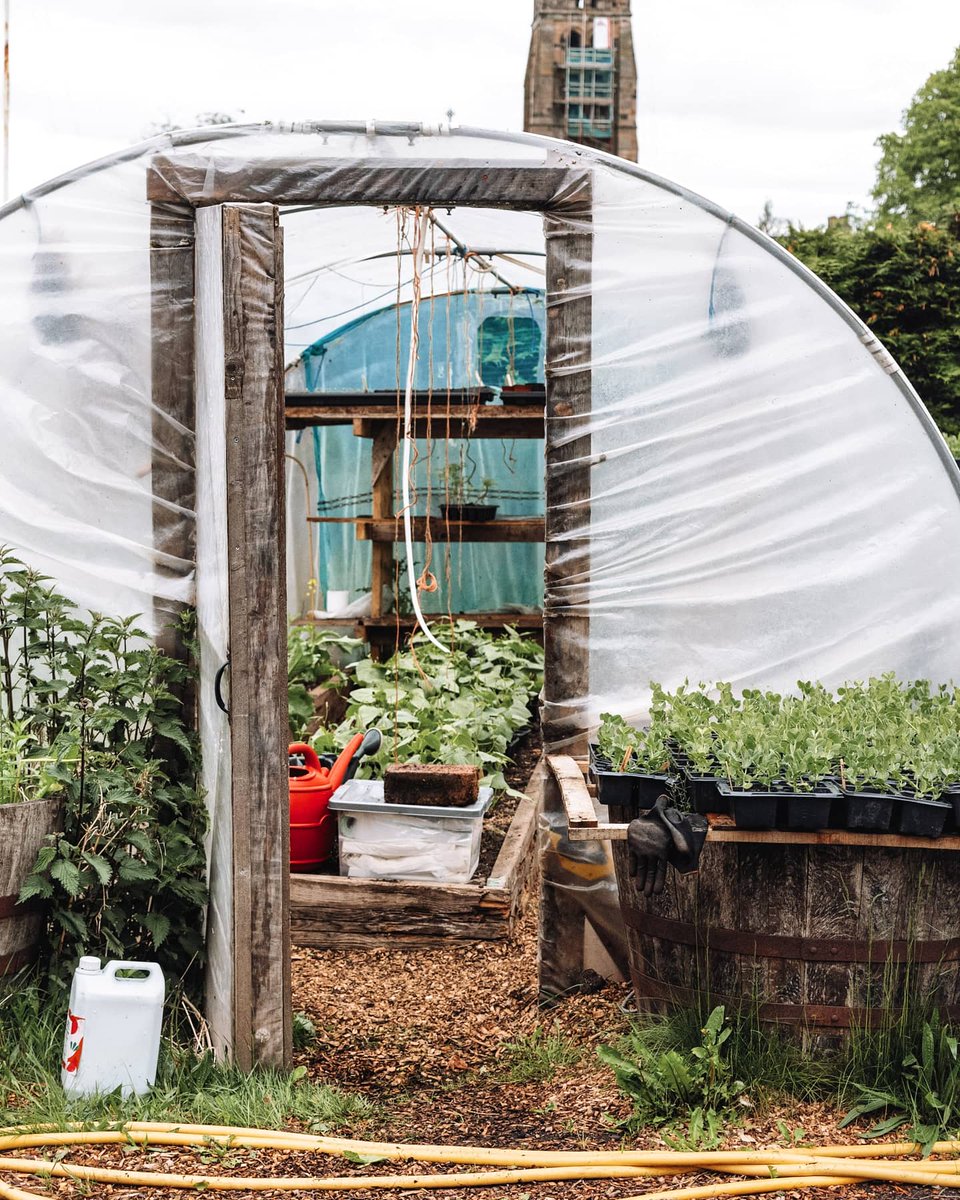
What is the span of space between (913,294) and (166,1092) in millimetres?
7446

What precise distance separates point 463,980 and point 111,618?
184cm

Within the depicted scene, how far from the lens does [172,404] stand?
12.6 ft

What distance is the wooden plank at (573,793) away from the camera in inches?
122

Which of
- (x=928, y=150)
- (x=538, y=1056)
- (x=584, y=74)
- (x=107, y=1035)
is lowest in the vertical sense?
(x=538, y=1056)

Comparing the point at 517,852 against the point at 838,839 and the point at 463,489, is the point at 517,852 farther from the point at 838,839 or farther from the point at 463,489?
the point at 463,489

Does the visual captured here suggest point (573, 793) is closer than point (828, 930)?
No

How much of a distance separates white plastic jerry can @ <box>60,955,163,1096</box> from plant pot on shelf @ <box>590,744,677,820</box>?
128 cm

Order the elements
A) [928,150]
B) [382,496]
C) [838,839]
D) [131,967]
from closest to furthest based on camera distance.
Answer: [838,839]
[131,967]
[382,496]
[928,150]

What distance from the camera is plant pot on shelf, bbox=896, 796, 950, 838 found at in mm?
2885

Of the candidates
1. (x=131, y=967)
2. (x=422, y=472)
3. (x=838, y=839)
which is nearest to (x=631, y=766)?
(x=838, y=839)

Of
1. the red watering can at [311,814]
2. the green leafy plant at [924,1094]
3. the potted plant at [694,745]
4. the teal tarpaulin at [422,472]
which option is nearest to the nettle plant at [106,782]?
the red watering can at [311,814]

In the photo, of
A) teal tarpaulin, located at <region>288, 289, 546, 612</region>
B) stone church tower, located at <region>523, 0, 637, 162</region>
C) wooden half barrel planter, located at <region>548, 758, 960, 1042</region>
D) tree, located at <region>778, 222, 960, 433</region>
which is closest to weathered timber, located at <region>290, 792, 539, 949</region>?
wooden half barrel planter, located at <region>548, 758, 960, 1042</region>

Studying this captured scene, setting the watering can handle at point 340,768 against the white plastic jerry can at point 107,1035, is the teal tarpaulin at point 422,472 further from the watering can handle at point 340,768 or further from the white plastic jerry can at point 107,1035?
the white plastic jerry can at point 107,1035

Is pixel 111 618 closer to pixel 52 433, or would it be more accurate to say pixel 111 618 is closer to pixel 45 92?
pixel 52 433
